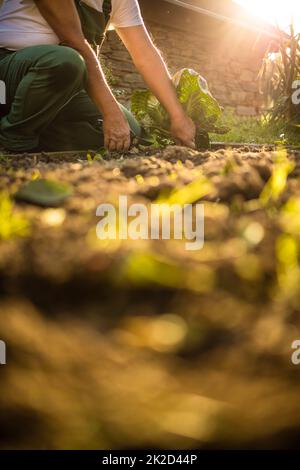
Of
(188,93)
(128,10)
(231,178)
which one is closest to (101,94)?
(128,10)

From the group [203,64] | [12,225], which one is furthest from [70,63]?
[203,64]

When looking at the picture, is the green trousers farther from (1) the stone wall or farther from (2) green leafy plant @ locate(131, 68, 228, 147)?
(1) the stone wall

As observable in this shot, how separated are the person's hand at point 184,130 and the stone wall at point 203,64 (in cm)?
666

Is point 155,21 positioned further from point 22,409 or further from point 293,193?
point 22,409

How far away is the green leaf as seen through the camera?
1.13 meters

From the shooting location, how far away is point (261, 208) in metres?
1.10

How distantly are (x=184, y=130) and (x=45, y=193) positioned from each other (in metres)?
2.31

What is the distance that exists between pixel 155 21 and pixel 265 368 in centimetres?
1101

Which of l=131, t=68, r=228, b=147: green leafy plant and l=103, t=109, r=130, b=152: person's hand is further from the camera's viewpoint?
l=131, t=68, r=228, b=147: green leafy plant

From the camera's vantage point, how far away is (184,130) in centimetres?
337

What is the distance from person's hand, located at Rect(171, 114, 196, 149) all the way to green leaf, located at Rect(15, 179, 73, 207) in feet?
7.22

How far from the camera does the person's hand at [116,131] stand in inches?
109
